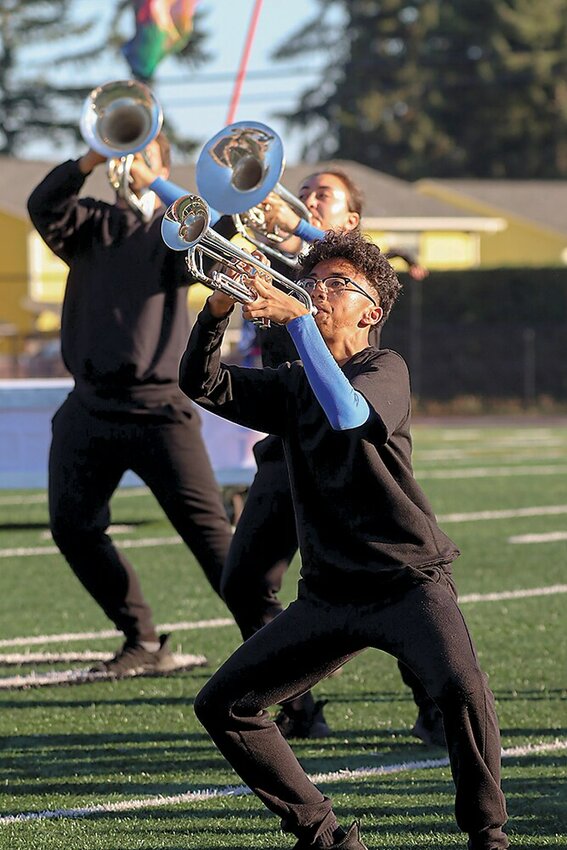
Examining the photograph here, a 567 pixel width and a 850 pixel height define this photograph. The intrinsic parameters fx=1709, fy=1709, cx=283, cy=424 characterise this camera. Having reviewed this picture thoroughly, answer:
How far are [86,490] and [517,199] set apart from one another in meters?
42.2

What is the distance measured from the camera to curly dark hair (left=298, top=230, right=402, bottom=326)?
167 inches

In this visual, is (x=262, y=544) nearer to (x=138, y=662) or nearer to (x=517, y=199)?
(x=138, y=662)

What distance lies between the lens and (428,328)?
28.7 metres

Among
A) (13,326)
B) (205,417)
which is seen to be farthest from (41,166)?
(205,417)

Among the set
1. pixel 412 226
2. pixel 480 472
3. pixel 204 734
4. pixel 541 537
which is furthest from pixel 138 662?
pixel 412 226

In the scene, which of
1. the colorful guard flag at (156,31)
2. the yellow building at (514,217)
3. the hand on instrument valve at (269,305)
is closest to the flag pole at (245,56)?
the colorful guard flag at (156,31)

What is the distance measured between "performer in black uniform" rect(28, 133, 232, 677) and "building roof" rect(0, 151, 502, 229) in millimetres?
34289

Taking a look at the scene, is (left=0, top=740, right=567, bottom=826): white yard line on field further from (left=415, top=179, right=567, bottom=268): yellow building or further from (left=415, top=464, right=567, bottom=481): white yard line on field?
(left=415, top=179, right=567, bottom=268): yellow building

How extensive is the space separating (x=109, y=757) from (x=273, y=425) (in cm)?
184

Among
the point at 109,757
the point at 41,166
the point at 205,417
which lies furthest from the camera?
the point at 41,166

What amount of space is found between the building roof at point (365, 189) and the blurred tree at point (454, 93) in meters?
9.30

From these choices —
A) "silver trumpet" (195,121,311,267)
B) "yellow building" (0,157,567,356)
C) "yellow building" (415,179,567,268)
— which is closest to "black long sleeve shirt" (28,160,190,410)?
"silver trumpet" (195,121,311,267)

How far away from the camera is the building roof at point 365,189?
41656mm

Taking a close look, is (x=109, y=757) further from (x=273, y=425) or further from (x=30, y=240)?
(x=30, y=240)
